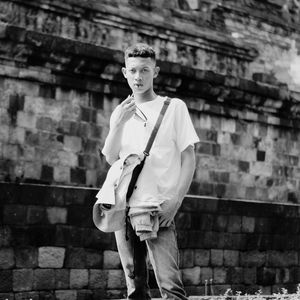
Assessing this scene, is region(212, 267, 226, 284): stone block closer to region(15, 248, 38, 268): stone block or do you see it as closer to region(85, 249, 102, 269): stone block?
region(85, 249, 102, 269): stone block

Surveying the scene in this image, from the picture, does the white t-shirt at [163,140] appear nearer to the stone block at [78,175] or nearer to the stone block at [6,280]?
the stone block at [6,280]

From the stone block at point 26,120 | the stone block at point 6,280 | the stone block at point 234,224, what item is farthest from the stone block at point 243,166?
the stone block at point 6,280

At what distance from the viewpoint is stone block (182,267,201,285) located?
1044 cm

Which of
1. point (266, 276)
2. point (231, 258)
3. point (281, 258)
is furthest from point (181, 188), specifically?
point (281, 258)

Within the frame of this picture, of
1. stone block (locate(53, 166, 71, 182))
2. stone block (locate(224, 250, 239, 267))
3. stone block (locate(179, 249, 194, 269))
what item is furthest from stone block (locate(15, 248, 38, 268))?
stone block (locate(224, 250, 239, 267))

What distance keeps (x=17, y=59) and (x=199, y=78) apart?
3182 millimetres

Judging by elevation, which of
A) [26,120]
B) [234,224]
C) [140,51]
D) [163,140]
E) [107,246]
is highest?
[26,120]

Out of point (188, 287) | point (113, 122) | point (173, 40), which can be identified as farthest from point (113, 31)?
point (113, 122)

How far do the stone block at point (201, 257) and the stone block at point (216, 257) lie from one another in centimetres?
9

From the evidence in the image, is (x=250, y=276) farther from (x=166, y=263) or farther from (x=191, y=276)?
(x=166, y=263)

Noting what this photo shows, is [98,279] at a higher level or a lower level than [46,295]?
higher

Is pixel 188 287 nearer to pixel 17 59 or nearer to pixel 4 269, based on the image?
pixel 4 269

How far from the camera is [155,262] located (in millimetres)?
4457

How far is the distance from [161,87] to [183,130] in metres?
6.44
